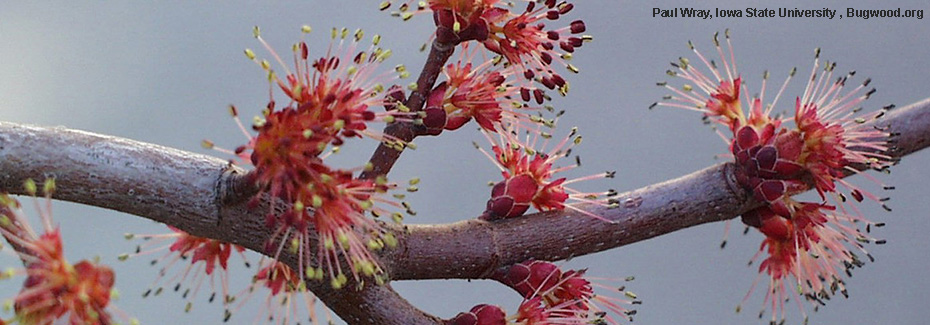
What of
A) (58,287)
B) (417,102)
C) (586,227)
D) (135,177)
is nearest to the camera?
(58,287)

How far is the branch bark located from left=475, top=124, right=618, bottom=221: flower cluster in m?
0.02

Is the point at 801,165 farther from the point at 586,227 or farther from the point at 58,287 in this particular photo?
the point at 58,287

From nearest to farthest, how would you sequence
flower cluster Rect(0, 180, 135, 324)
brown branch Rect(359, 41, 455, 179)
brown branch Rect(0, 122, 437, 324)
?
flower cluster Rect(0, 180, 135, 324)
brown branch Rect(0, 122, 437, 324)
brown branch Rect(359, 41, 455, 179)

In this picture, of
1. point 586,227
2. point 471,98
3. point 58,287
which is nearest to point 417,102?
point 471,98

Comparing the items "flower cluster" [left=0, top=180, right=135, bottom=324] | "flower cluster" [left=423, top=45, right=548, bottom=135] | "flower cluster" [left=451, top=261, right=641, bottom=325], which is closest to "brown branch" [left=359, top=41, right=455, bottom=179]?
"flower cluster" [left=423, top=45, right=548, bottom=135]

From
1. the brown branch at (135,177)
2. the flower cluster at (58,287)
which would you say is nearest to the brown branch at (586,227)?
the brown branch at (135,177)

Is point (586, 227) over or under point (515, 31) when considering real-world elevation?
under

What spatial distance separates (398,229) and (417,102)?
6.8 inches

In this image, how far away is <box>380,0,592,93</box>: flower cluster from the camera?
1.47 metres

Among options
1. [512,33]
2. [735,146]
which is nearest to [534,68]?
[512,33]

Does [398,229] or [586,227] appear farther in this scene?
[586,227]

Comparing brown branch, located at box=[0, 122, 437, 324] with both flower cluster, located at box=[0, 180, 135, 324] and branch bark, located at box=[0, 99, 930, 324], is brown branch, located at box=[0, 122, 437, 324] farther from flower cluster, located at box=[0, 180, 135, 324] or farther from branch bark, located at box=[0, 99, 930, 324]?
flower cluster, located at box=[0, 180, 135, 324]

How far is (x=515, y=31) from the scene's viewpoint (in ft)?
4.96

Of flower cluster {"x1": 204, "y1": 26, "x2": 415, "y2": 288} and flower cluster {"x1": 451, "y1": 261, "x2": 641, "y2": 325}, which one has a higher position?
flower cluster {"x1": 204, "y1": 26, "x2": 415, "y2": 288}
